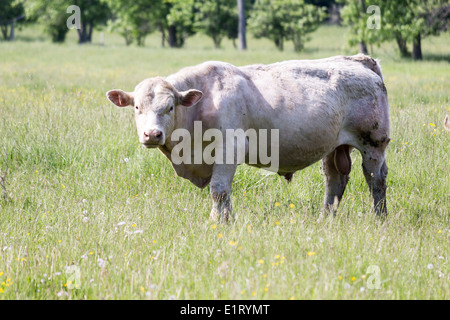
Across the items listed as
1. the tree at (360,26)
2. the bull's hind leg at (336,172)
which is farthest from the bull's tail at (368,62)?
the tree at (360,26)

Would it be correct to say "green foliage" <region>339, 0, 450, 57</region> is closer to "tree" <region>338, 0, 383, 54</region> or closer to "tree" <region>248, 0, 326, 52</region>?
"tree" <region>338, 0, 383, 54</region>

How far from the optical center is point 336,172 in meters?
6.32

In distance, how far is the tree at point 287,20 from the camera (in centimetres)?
3878

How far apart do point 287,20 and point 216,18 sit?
286 inches

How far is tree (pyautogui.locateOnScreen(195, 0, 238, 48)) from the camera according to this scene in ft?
146

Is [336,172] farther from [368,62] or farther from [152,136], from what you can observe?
[152,136]

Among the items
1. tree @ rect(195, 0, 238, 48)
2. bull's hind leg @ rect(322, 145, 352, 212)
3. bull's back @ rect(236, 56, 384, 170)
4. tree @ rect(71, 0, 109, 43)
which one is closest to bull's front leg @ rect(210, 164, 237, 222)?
bull's back @ rect(236, 56, 384, 170)

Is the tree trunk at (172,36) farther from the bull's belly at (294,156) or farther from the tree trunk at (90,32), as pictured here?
the bull's belly at (294,156)

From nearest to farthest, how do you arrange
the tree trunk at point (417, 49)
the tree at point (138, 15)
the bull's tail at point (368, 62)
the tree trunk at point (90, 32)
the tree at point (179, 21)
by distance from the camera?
1. the bull's tail at point (368, 62)
2. the tree trunk at point (417, 49)
3. the tree at point (179, 21)
4. the tree at point (138, 15)
5. the tree trunk at point (90, 32)

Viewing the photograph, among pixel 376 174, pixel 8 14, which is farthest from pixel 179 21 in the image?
pixel 376 174

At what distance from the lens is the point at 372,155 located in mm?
5953

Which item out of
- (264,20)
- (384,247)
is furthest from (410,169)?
(264,20)

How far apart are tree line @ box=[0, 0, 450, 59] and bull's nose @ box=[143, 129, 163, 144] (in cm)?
2231

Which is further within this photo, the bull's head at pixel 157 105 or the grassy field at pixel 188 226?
the bull's head at pixel 157 105
